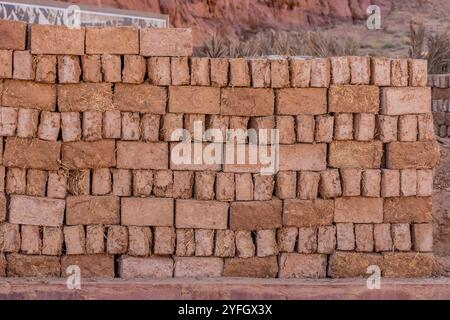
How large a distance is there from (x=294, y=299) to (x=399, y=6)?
69.3ft

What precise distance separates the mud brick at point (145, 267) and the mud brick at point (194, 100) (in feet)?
4.00

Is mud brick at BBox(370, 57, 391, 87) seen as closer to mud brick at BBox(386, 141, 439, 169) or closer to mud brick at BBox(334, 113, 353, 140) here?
mud brick at BBox(334, 113, 353, 140)

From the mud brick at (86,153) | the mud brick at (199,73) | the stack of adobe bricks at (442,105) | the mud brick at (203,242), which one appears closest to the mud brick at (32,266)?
the mud brick at (86,153)

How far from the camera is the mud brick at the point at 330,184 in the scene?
6.50 metres

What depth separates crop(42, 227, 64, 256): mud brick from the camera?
6375 millimetres

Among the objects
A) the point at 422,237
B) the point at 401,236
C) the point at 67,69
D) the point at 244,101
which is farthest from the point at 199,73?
the point at 422,237

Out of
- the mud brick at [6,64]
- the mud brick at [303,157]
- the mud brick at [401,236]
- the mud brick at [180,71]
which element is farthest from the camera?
the mud brick at [401,236]

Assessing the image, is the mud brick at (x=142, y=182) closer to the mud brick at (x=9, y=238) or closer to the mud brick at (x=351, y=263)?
the mud brick at (x=9, y=238)

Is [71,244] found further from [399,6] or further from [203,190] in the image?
[399,6]

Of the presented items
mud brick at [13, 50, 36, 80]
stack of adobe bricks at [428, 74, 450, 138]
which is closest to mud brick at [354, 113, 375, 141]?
mud brick at [13, 50, 36, 80]

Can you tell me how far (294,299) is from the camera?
6.21m

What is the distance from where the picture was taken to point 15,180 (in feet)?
20.7

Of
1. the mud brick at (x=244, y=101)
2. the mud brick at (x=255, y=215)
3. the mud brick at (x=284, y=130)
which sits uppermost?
the mud brick at (x=244, y=101)

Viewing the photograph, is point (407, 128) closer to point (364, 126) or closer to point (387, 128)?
point (387, 128)
